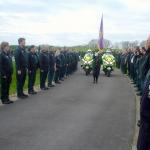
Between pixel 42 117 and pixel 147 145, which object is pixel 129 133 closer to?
pixel 42 117

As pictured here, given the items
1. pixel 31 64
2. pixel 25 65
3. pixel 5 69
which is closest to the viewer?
pixel 5 69

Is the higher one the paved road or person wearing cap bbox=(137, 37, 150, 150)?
person wearing cap bbox=(137, 37, 150, 150)

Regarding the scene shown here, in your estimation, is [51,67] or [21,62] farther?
[51,67]

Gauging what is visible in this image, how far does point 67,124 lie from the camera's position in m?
11.4

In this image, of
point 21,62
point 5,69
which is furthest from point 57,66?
point 5,69

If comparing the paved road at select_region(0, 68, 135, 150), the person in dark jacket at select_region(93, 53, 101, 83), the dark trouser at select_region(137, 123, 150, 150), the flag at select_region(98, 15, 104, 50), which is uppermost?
the flag at select_region(98, 15, 104, 50)

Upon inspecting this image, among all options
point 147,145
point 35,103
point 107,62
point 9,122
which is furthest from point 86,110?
point 107,62

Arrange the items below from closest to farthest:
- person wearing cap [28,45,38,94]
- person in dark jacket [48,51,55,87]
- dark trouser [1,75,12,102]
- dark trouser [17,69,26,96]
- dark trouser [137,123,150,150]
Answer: dark trouser [137,123,150,150] → dark trouser [1,75,12,102] → dark trouser [17,69,26,96] → person wearing cap [28,45,38,94] → person in dark jacket [48,51,55,87]

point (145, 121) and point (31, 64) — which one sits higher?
point (145, 121)

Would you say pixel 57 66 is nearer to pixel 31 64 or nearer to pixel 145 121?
pixel 31 64

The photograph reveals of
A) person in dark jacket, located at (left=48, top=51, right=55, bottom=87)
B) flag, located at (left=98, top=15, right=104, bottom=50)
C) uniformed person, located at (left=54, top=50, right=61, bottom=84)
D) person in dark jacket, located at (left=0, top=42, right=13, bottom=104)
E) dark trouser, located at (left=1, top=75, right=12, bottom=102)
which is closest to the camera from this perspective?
person in dark jacket, located at (left=0, top=42, right=13, bottom=104)

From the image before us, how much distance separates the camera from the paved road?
30.2 feet

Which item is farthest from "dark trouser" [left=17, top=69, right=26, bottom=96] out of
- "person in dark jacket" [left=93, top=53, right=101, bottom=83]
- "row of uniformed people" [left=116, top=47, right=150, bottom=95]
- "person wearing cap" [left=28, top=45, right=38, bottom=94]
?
"person in dark jacket" [left=93, top=53, right=101, bottom=83]

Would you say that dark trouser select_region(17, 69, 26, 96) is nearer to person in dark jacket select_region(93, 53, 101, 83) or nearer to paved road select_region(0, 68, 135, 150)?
paved road select_region(0, 68, 135, 150)
